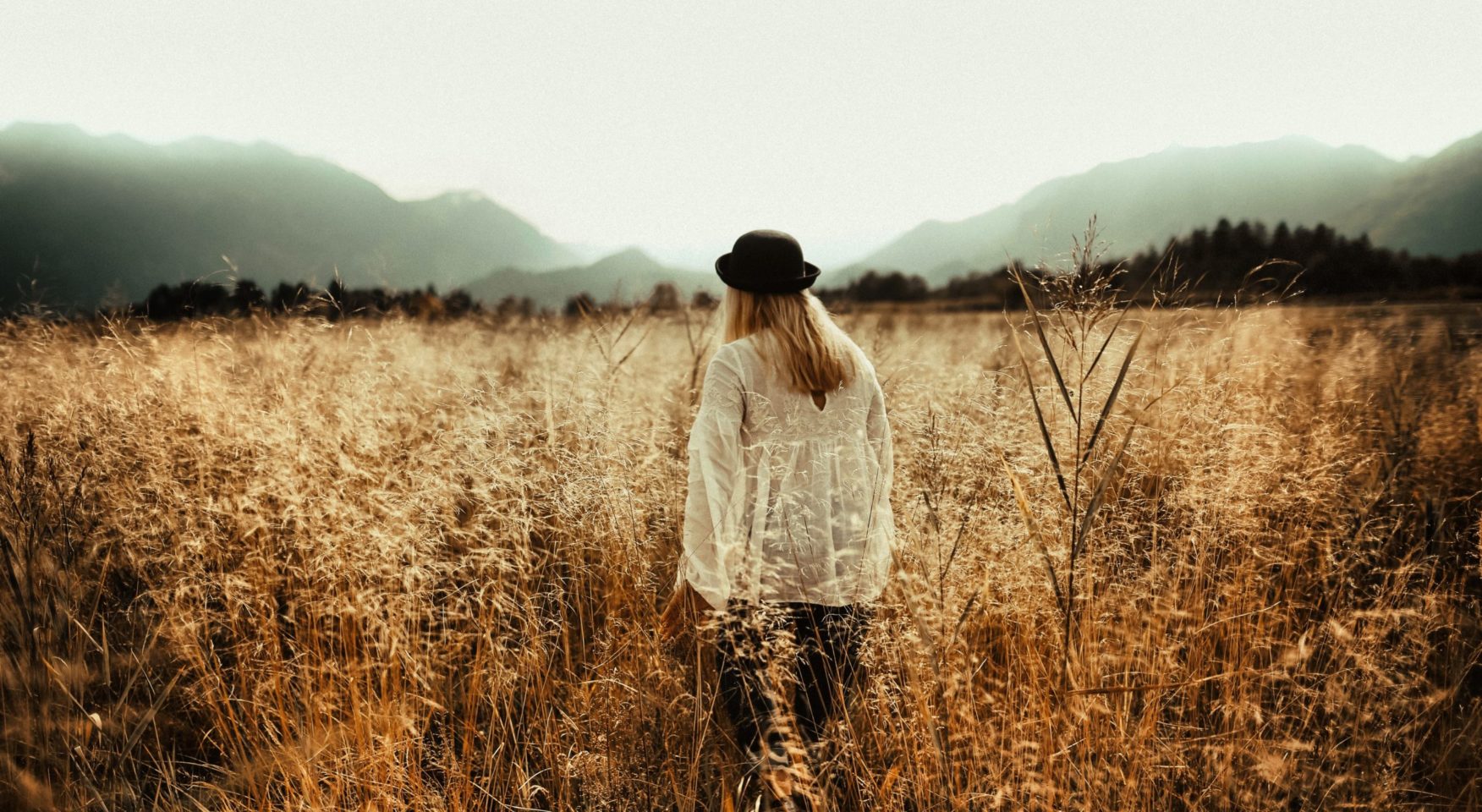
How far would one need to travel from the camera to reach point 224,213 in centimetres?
11225

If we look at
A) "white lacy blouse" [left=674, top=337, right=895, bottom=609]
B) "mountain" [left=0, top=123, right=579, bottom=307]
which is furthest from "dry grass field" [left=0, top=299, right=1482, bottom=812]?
"mountain" [left=0, top=123, right=579, bottom=307]

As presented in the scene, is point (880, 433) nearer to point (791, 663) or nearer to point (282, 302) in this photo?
point (791, 663)

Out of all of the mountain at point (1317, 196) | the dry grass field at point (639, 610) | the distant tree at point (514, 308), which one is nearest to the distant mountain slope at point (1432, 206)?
the mountain at point (1317, 196)

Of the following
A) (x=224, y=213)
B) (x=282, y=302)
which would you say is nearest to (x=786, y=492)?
(x=282, y=302)

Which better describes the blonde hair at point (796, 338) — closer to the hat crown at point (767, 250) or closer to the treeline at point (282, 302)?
the hat crown at point (767, 250)

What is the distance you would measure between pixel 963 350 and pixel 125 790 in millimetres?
8591

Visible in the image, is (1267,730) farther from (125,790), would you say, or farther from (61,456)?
(61,456)

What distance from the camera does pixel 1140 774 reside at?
1.58m

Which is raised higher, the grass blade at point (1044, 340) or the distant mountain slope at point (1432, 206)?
the distant mountain slope at point (1432, 206)

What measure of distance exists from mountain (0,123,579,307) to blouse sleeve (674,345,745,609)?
33427mm

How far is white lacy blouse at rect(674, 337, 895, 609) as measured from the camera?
1799mm

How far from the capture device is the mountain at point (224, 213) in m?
68.7

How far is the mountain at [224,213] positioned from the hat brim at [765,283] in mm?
33289

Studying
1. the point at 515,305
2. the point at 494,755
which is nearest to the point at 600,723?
the point at 494,755
